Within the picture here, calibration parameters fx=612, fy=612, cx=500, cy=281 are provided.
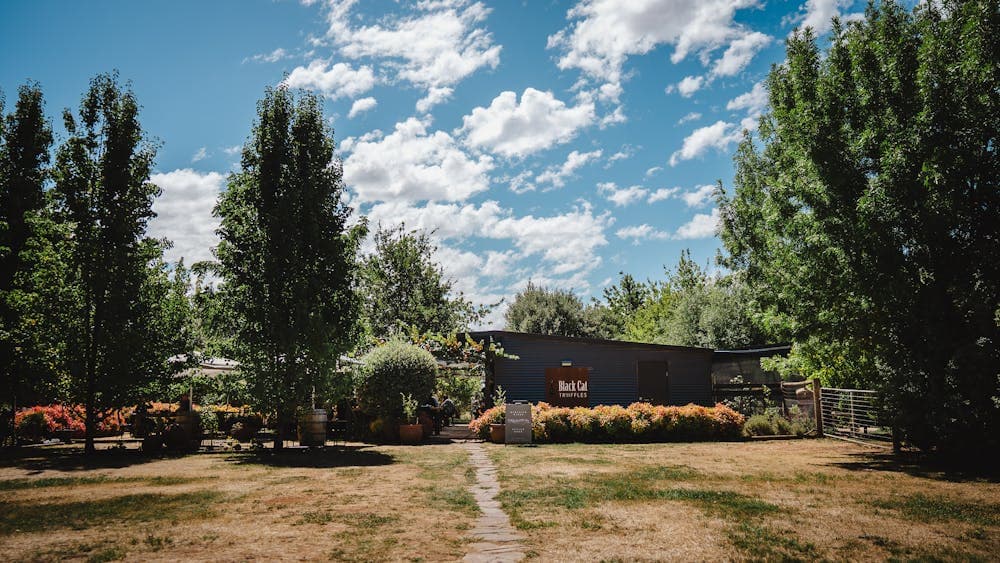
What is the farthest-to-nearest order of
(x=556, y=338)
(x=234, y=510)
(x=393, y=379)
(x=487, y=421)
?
(x=556, y=338) → (x=487, y=421) → (x=393, y=379) → (x=234, y=510)

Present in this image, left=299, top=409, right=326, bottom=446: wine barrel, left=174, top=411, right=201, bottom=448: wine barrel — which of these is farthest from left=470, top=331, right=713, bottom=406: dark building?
left=174, top=411, right=201, bottom=448: wine barrel

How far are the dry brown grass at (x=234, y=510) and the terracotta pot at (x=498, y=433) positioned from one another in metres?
5.67

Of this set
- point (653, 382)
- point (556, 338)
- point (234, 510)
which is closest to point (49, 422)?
point (234, 510)

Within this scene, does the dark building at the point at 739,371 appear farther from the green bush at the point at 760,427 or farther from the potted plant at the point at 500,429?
the potted plant at the point at 500,429

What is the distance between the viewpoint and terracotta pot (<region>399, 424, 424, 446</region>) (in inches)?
746

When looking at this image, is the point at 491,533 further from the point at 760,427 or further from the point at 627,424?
the point at 760,427

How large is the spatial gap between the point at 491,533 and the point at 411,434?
12.5 metres

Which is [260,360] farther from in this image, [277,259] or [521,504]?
[521,504]

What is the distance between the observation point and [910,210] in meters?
12.5

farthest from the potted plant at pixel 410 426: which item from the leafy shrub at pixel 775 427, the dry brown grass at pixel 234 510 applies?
the leafy shrub at pixel 775 427

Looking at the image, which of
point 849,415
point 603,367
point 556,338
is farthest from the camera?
point 603,367

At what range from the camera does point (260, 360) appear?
15.5 meters

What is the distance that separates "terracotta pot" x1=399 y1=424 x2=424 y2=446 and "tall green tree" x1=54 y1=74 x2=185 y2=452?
6.88m

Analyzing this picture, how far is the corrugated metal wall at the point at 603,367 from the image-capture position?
25.0 m
